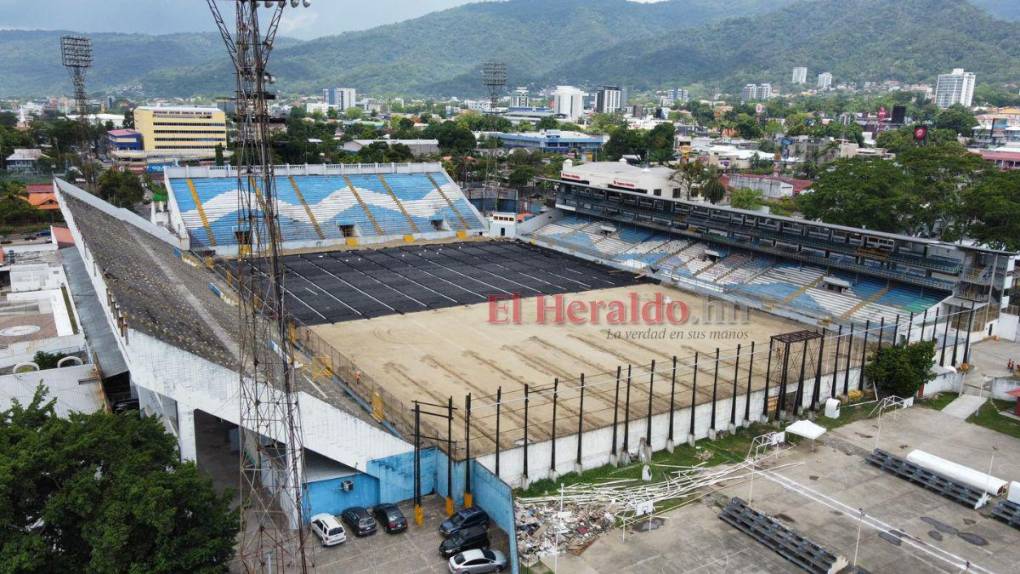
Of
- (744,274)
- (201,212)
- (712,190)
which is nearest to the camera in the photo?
(744,274)

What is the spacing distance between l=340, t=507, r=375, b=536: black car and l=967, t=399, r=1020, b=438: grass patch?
856 inches

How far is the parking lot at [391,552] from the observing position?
1662cm

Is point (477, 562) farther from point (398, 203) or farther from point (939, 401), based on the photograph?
point (398, 203)

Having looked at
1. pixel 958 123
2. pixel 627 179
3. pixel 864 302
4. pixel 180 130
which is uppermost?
pixel 958 123

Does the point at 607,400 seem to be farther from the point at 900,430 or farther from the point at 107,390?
the point at 107,390

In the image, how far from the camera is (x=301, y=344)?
98.7ft

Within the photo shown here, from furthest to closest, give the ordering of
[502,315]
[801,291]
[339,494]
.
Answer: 1. [801,291]
2. [502,315]
3. [339,494]

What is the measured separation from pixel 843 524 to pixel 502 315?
19.7 meters

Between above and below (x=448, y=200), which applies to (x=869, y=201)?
above

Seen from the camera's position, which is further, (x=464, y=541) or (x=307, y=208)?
(x=307, y=208)

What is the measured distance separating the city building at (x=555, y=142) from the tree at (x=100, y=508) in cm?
11089

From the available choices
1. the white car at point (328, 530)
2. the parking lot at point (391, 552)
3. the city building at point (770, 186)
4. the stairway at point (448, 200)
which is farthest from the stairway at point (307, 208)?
the city building at point (770, 186)

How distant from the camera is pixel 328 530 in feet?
57.0

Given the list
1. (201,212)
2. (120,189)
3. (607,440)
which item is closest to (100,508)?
(607,440)
